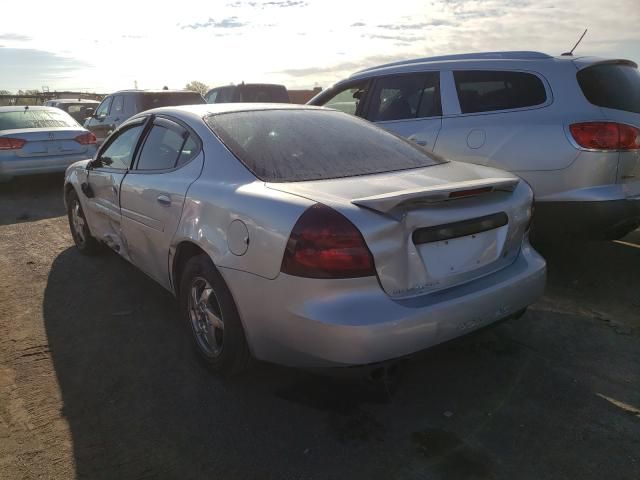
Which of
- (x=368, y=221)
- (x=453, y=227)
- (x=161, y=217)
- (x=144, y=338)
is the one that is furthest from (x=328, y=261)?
(x=144, y=338)

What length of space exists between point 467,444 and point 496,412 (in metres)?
0.32

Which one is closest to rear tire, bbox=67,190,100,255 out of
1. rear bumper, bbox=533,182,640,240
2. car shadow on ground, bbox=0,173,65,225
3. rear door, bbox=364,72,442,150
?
car shadow on ground, bbox=0,173,65,225

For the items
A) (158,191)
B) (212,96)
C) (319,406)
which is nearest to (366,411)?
(319,406)

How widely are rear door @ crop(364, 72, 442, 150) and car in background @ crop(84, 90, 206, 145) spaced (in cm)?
603

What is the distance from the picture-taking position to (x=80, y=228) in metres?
5.27

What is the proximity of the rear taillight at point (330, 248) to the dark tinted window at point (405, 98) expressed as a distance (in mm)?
3002

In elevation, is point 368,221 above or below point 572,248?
above

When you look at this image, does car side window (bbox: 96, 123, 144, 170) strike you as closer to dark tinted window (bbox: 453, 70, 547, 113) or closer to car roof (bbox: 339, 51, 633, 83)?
car roof (bbox: 339, 51, 633, 83)

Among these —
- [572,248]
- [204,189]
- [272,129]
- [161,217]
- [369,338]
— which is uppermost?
[272,129]

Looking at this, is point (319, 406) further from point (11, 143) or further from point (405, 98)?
point (11, 143)

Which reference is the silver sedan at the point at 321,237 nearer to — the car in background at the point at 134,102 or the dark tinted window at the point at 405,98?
the dark tinted window at the point at 405,98

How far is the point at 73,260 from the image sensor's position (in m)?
5.23

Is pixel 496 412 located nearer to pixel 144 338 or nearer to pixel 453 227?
pixel 453 227

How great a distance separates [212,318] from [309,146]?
1.12 metres
